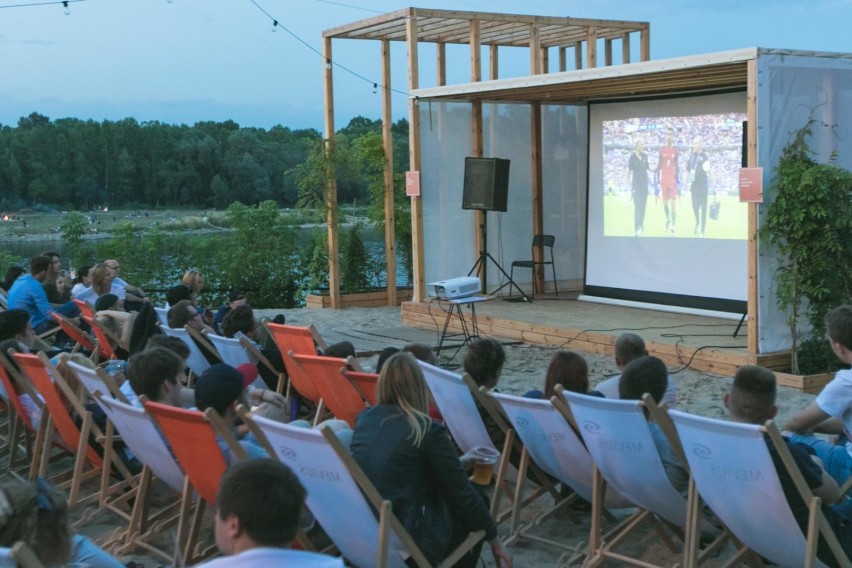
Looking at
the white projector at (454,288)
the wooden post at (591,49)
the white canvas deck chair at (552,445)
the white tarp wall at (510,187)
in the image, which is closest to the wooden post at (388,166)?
the white tarp wall at (510,187)

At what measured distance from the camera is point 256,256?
50.1 feet

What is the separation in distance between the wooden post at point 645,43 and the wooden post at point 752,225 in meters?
6.56

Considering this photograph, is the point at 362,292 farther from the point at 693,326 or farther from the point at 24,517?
the point at 24,517

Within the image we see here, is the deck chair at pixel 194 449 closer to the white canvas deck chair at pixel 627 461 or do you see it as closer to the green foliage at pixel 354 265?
the white canvas deck chair at pixel 627 461

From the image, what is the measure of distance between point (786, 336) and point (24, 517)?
7.04 m

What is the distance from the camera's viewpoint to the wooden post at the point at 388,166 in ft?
43.6

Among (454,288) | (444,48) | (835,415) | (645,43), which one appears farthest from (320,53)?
(835,415)

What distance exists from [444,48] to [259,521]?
12.5 metres

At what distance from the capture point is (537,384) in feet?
26.7

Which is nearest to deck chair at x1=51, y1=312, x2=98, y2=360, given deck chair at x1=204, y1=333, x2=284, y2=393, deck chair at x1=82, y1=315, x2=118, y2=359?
deck chair at x1=82, y1=315, x2=118, y2=359

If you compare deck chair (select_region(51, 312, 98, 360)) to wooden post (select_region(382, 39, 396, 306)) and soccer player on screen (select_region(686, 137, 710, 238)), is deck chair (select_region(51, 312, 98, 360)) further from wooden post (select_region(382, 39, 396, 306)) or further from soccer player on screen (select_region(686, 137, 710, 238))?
soccer player on screen (select_region(686, 137, 710, 238))

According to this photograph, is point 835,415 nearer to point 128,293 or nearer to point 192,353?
point 192,353

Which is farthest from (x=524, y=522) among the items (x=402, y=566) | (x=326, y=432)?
(x=326, y=432)

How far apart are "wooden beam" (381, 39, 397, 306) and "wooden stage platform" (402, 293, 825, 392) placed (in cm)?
178
